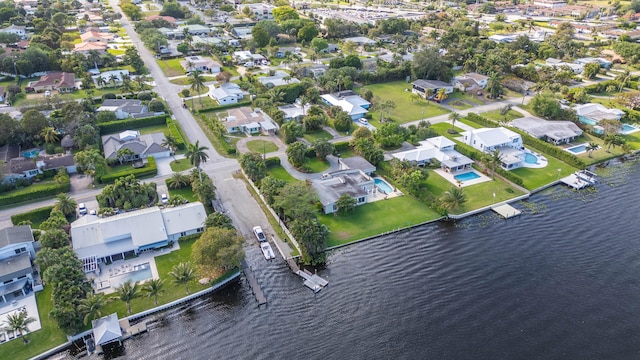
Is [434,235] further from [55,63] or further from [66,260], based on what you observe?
[55,63]

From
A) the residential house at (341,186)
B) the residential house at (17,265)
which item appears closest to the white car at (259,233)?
the residential house at (341,186)

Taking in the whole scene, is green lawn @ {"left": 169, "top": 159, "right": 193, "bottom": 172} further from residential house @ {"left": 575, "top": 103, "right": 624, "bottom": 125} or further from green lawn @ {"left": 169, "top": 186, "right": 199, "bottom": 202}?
residential house @ {"left": 575, "top": 103, "right": 624, "bottom": 125}

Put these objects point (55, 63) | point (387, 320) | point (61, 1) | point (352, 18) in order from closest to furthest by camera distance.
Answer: point (387, 320)
point (55, 63)
point (352, 18)
point (61, 1)

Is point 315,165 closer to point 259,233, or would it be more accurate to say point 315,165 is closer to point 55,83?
point 259,233

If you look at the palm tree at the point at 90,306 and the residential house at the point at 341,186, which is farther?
the residential house at the point at 341,186

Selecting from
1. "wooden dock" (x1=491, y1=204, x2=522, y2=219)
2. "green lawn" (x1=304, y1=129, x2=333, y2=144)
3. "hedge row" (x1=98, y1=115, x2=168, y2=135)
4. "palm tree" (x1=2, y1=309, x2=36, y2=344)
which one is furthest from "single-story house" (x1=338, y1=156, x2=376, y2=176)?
"palm tree" (x1=2, y1=309, x2=36, y2=344)

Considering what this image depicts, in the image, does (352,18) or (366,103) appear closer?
(366,103)

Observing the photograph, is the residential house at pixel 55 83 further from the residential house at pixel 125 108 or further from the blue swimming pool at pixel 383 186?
the blue swimming pool at pixel 383 186

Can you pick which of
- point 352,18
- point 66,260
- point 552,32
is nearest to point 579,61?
point 552,32
